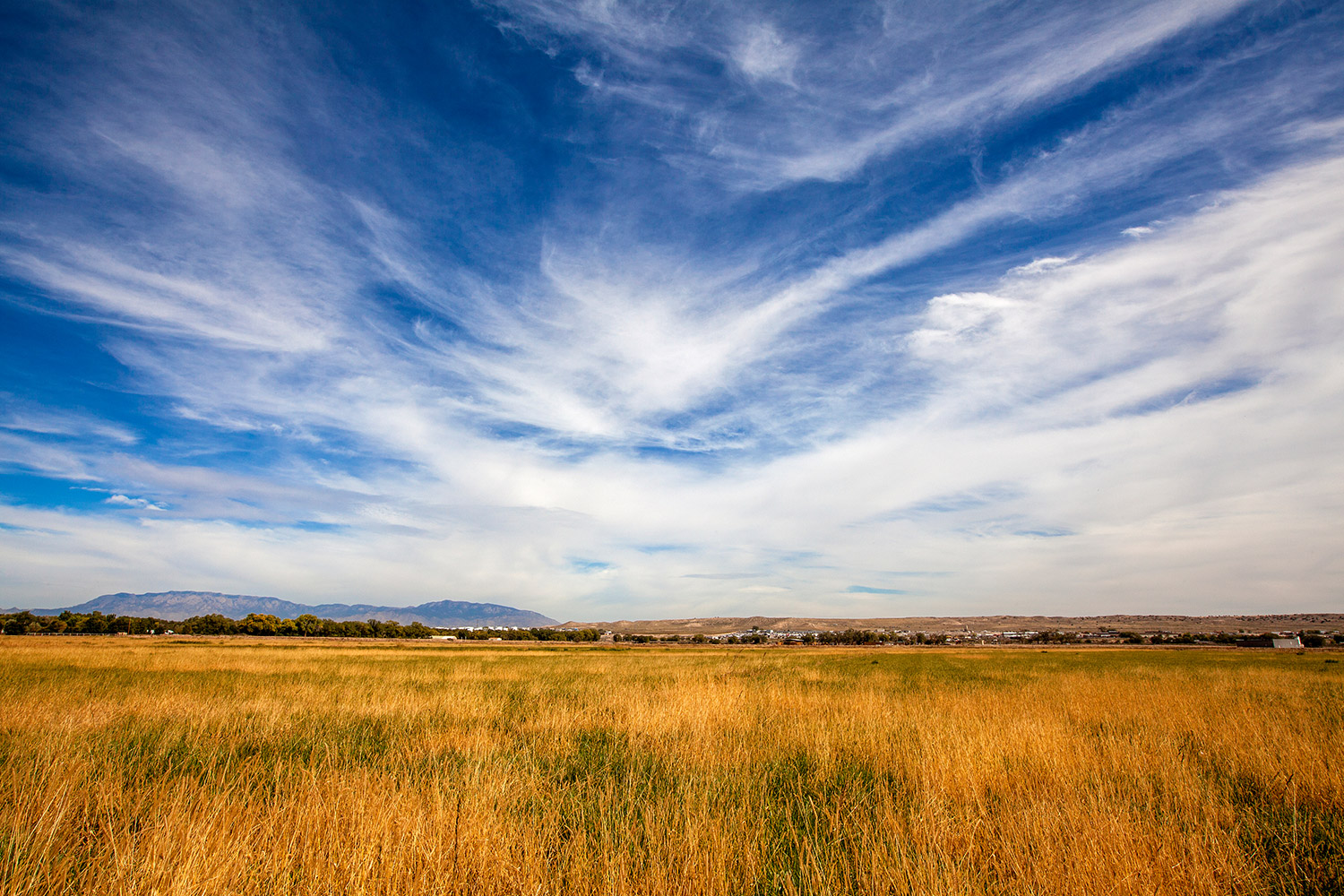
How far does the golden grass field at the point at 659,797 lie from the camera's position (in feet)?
14.0

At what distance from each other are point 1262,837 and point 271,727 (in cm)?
1358

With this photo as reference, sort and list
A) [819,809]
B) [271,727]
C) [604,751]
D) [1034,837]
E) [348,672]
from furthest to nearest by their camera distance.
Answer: [348,672] < [271,727] < [604,751] < [819,809] < [1034,837]

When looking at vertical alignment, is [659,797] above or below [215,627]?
above

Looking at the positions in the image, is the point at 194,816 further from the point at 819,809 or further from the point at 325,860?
the point at 819,809

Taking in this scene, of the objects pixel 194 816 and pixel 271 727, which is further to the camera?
Answer: pixel 271 727

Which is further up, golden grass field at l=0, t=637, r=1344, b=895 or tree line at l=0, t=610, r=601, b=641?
golden grass field at l=0, t=637, r=1344, b=895

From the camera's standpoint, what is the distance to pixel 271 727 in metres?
9.88

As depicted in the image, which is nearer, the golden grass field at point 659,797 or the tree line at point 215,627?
the golden grass field at point 659,797

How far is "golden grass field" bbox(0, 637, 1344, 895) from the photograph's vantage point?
168 inches

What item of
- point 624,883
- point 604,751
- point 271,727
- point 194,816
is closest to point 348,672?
point 271,727

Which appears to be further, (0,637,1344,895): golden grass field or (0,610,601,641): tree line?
(0,610,601,641): tree line

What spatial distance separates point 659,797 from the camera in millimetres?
6180

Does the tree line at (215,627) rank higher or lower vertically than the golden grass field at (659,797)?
lower

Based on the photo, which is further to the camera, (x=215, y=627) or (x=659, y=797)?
(x=215, y=627)
